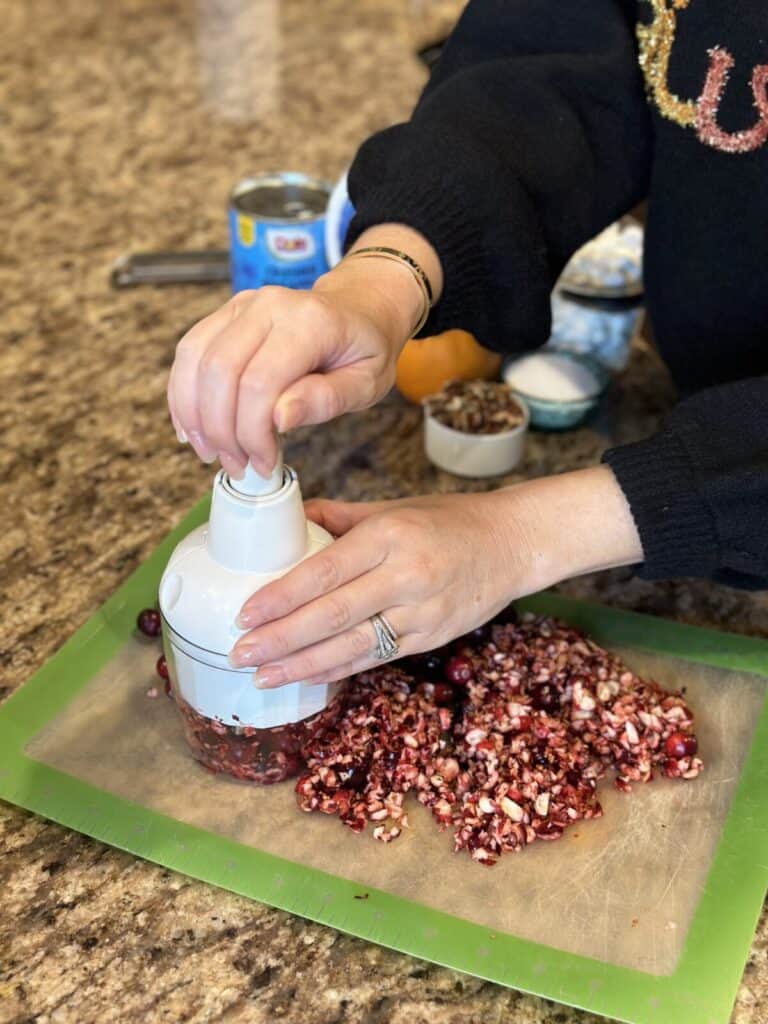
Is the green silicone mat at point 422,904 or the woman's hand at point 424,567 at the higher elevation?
the woman's hand at point 424,567

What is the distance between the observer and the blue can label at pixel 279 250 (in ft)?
4.00

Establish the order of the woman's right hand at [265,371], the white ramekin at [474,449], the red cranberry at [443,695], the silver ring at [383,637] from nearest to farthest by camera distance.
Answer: the woman's right hand at [265,371] → the silver ring at [383,637] → the red cranberry at [443,695] → the white ramekin at [474,449]

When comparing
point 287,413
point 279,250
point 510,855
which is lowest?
point 510,855

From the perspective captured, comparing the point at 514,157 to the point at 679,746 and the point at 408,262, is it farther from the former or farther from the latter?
the point at 679,746

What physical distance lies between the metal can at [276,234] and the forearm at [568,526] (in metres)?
0.49

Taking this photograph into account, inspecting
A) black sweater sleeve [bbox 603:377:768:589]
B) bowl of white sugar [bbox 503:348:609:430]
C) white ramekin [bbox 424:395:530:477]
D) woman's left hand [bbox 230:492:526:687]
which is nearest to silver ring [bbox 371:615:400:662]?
woman's left hand [bbox 230:492:526:687]

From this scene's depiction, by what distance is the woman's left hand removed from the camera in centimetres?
75

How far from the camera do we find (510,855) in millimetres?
797

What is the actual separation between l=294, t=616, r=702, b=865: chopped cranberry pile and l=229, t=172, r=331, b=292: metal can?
0.52 metres

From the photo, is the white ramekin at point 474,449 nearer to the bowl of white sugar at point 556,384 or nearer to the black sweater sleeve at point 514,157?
the bowl of white sugar at point 556,384

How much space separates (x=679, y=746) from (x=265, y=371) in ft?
1.45

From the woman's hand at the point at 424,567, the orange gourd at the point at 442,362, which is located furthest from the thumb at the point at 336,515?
the orange gourd at the point at 442,362

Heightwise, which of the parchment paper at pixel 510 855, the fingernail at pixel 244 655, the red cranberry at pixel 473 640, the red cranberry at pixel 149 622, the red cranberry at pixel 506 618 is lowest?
the parchment paper at pixel 510 855

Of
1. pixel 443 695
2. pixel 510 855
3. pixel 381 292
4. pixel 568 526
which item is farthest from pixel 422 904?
pixel 381 292
